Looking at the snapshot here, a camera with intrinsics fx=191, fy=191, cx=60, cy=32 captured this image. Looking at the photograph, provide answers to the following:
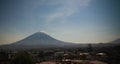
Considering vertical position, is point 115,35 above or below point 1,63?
above

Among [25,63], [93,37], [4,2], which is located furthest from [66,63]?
[4,2]

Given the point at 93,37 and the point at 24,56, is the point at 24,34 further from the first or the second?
the point at 93,37

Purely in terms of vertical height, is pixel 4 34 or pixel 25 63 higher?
pixel 4 34

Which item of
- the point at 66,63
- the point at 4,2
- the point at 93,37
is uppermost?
the point at 4,2

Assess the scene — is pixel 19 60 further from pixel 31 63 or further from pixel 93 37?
pixel 93 37

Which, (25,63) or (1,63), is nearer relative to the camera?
(25,63)

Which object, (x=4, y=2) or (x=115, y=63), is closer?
(x=4, y=2)

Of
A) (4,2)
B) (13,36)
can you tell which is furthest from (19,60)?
(4,2)

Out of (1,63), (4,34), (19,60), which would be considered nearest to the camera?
(19,60)

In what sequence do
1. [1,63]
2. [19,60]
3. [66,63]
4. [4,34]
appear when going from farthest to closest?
[66,63] < [1,63] < [4,34] < [19,60]
